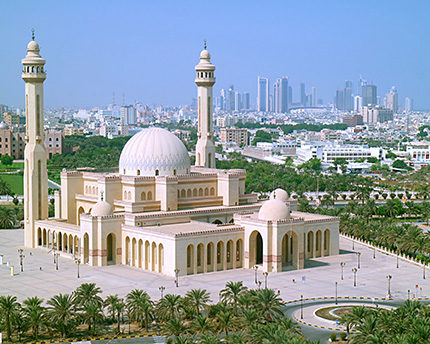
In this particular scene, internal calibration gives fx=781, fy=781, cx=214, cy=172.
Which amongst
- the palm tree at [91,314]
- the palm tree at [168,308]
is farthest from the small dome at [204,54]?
the palm tree at [91,314]

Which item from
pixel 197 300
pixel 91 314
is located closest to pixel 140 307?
pixel 91 314

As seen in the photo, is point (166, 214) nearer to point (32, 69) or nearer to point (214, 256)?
point (214, 256)

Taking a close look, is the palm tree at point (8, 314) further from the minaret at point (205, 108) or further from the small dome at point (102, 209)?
the minaret at point (205, 108)

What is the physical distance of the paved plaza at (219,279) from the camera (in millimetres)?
44656

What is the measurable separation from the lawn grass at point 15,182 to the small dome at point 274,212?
5328cm

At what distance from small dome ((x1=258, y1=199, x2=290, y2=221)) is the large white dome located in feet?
29.9

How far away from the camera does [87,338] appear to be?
35.9 metres

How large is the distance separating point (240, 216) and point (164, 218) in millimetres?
5399

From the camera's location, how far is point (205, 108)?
64.6 m

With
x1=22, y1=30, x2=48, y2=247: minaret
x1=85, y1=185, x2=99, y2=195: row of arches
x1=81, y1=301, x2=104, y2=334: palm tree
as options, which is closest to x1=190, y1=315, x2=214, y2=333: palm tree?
x1=81, y1=301, x2=104, y2=334: palm tree

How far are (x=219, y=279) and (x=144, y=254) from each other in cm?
603

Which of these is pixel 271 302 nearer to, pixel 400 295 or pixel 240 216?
pixel 400 295

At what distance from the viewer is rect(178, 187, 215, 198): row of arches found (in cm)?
5801

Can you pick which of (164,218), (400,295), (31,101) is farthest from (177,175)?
(400,295)
